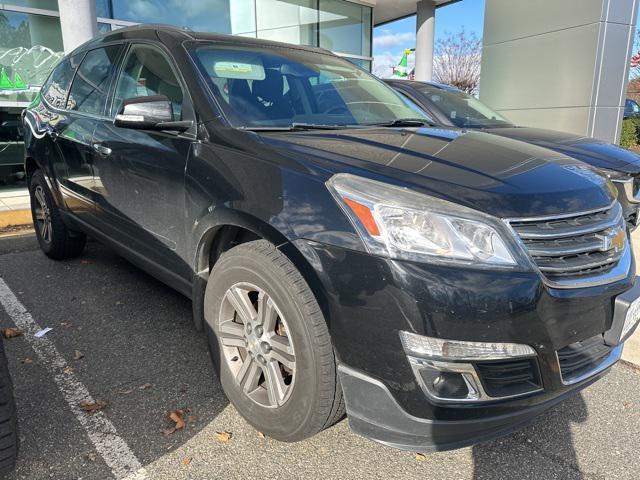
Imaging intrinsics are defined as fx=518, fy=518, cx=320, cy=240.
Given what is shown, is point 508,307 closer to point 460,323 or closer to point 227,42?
point 460,323

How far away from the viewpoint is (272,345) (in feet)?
7.14

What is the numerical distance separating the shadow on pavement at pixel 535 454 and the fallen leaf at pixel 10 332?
2.86 meters

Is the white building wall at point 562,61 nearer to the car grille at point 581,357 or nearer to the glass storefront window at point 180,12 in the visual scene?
the glass storefront window at point 180,12

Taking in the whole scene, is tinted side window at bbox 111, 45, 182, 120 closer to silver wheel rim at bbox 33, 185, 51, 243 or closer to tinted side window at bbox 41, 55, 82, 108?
tinted side window at bbox 41, 55, 82, 108

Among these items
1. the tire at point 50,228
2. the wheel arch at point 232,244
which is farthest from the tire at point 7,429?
the tire at point 50,228

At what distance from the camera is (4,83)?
8.19 metres

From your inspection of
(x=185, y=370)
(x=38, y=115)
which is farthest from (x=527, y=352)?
(x=38, y=115)

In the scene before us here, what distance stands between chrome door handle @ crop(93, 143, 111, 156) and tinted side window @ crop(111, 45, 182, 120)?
23cm

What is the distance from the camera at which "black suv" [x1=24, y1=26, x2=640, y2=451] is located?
69.1 inches

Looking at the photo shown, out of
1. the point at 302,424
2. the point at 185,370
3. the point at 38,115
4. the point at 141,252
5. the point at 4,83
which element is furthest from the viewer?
the point at 4,83

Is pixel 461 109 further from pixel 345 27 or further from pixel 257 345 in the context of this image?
pixel 345 27

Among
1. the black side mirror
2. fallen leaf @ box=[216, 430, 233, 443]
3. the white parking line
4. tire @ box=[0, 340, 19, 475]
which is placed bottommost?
fallen leaf @ box=[216, 430, 233, 443]

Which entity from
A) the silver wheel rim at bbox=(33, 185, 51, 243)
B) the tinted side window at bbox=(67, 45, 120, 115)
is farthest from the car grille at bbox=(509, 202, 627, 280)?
the silver wheel rim at bbox=(33, 185, 51, 243)

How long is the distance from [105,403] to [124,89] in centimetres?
196
